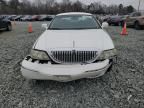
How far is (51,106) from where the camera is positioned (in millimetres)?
2709

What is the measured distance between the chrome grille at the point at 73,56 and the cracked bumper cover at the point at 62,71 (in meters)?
0.11

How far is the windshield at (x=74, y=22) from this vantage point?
430 cm

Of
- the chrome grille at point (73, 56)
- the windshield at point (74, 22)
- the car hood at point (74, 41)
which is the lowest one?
the chrome grille at point (73, 56)

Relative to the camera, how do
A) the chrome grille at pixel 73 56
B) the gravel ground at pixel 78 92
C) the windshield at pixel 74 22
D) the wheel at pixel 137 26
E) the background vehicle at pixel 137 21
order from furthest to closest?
the wheel at pixel 137 26
the background vehicle at pixel 137 21
the windshield at pixel 74 22
the chrome grille at pixel 73 56
the gravel ground at pixel 78 92

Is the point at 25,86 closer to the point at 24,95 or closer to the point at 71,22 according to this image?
the point at 24,95

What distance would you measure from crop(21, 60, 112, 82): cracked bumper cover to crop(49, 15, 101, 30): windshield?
160 cm

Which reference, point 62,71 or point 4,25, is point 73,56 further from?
point 4,25

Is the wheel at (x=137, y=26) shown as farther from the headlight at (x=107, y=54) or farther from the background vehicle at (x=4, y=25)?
the headlight at (x=107, y=54)

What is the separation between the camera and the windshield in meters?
4.30

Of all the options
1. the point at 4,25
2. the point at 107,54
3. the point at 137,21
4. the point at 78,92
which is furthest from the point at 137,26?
the point at 78,92

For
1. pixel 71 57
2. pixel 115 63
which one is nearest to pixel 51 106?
pixel 71 57

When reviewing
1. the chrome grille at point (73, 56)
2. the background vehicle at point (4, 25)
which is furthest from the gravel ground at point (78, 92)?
the background vehicle at point (4, 25)

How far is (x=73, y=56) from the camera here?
2941mm

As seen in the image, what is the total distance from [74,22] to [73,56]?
6.00 feet
